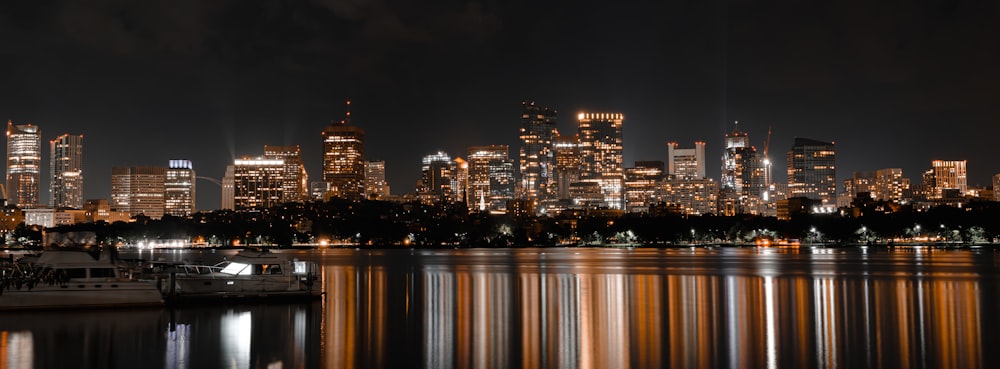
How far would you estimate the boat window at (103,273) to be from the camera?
37594mm

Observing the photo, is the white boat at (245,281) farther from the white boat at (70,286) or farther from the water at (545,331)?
the white boat at (70,286)

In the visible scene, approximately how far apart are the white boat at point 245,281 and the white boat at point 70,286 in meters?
2.35

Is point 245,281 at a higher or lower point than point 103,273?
lower

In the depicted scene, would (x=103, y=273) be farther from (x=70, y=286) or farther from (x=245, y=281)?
(x=245, y=281)

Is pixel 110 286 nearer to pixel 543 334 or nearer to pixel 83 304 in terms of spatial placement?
pixel 83 304

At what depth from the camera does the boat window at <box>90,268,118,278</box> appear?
37594 millimetres

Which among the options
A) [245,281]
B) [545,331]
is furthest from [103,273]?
[545,331]

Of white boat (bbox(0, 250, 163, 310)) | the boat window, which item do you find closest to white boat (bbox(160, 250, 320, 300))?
white boat (bbox(0, 250, 163, 310))

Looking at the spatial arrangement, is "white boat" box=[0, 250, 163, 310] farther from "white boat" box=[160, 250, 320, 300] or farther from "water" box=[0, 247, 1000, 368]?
"white boat" box=[160, 250, 320, 300]

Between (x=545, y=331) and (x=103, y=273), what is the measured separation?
18.4 m

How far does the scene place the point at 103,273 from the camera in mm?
37812

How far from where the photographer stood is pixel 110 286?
3719 centimetres

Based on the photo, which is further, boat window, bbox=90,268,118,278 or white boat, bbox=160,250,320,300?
white boat, bbox=160,250,320,300

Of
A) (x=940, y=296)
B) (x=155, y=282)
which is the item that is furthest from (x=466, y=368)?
(x=940, y=296)
